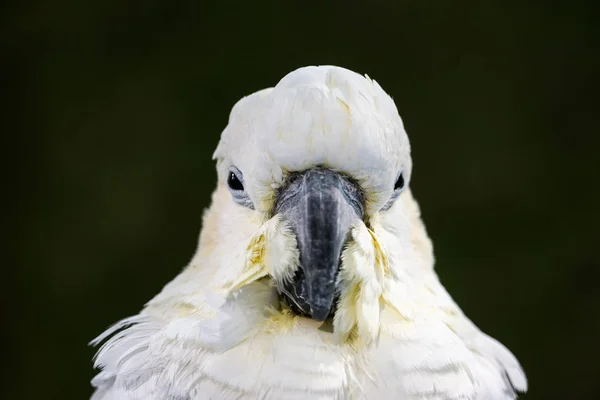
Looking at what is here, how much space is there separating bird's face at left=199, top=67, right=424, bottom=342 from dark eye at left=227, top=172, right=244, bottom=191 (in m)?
0.08

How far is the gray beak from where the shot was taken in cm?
91

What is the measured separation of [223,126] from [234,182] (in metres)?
1.48

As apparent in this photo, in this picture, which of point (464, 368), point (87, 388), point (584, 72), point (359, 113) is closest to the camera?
point (359, 113)

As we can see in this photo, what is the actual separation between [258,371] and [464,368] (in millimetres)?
363

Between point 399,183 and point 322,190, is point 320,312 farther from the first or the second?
point 399,183

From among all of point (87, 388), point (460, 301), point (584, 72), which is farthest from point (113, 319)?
point (584, 72)

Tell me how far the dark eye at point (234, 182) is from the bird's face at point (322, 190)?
0.25ft

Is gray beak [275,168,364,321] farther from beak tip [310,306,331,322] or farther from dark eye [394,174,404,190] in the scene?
dark eye [394,174,404,190]

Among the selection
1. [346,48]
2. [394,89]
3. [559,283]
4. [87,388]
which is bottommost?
[87,388]

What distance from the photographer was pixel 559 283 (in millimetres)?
2625

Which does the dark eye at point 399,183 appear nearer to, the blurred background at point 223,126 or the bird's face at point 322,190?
the bird's face at point 322,190

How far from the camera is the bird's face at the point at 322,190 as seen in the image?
36.4 inches

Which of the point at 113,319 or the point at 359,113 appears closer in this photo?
the point at 359,113

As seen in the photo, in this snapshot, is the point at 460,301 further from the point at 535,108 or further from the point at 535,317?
the point at 535,108
